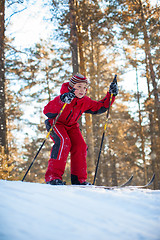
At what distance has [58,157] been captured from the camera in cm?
352

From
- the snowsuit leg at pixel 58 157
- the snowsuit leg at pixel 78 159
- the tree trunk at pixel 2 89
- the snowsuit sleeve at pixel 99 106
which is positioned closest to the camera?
the snowsuit leg at pixel 58 157

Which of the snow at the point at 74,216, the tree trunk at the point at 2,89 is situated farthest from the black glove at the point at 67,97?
the tree trunk at the point at 2,89

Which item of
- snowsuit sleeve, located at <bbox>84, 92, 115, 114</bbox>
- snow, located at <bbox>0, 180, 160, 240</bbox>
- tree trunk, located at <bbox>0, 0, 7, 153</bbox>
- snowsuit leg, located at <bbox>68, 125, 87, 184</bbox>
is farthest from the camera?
tree trunk, located at <bbox>0, 0, 7, 153</bbox>

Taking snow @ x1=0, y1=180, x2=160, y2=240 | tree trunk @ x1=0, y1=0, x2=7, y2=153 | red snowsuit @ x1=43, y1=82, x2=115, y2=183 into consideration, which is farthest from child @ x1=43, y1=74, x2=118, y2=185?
tree trunk @ x1=0, y1=0, x2=7, y2=153

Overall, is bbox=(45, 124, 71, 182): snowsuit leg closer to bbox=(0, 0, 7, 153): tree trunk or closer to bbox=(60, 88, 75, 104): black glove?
bbox=(60, 88, 75, 104): black glove

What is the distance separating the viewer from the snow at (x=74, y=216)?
1.13 m

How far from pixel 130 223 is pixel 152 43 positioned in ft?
36.7

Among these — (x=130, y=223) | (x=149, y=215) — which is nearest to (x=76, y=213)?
(x=130, y=223)

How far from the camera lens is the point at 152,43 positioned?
434 inches

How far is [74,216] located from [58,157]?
221 centimetres

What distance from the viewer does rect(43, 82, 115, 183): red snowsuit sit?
11.6 feet

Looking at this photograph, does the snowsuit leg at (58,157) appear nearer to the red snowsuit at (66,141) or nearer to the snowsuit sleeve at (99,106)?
the red snowsuit at (66,141)

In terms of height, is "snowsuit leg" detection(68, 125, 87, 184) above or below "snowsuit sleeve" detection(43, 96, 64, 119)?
below

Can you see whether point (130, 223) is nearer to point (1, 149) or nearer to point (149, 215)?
point (149, 215)
